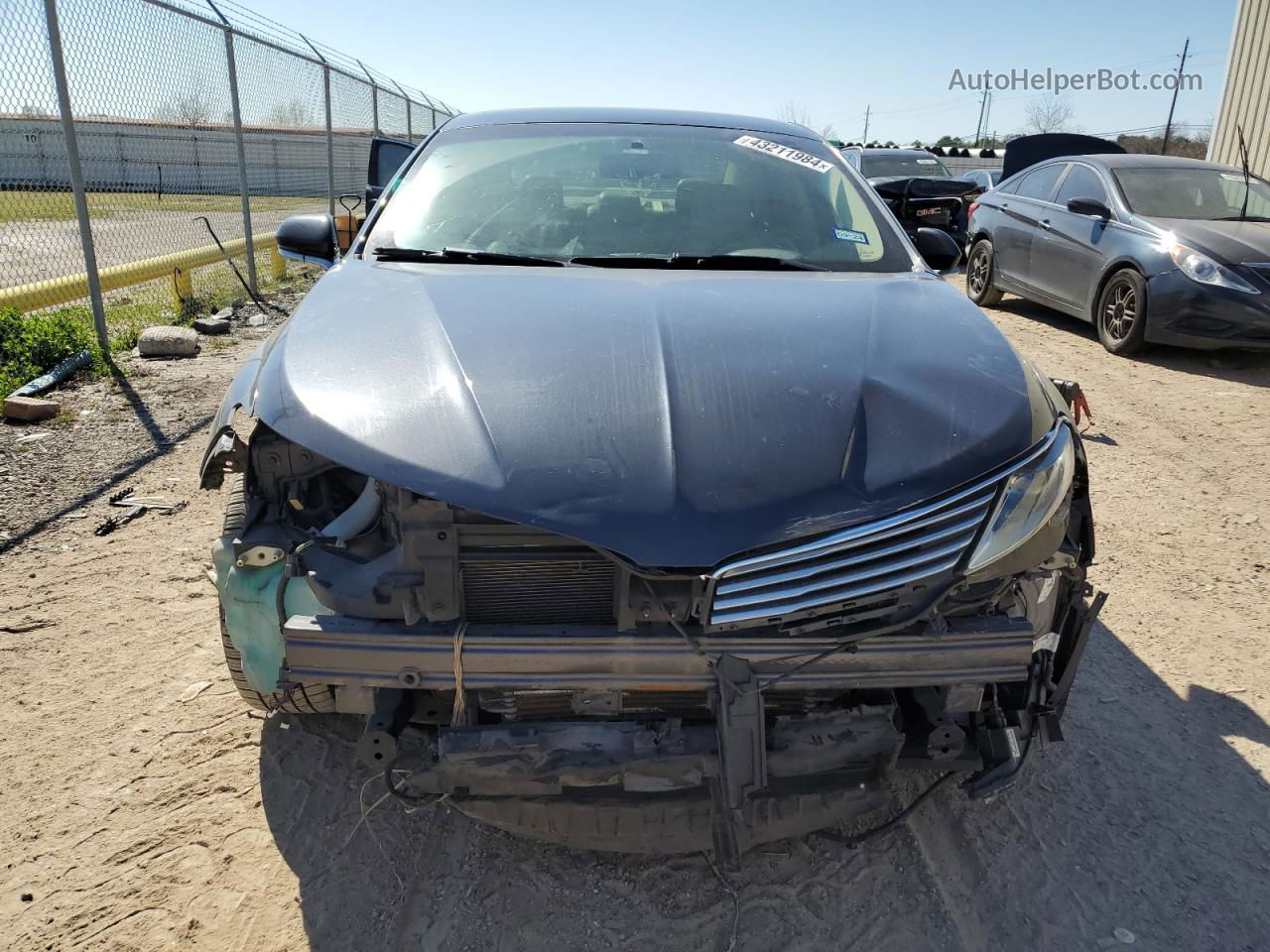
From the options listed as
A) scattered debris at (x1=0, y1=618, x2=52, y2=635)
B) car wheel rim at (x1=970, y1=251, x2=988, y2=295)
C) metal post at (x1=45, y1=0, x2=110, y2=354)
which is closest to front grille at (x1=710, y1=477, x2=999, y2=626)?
scattered debris at (x1=0, y1=618, x2=52, y2=635)

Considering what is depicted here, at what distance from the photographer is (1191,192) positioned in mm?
7793

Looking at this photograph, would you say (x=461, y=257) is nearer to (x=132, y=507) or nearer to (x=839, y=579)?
(x=839, y=579)

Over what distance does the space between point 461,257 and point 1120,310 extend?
6.49 m

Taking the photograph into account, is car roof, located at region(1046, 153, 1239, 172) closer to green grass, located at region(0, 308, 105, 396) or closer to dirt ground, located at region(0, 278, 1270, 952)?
dirt ground, located at region(0, 278, 1270, 952)

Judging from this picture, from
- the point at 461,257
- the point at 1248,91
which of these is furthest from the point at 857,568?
the point at 1248,91

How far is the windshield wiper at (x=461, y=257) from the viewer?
2.83 meters

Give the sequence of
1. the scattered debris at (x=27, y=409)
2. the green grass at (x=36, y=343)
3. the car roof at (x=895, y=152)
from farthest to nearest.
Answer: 1. the car roof at (x=895, y=152)
2. the green grass at (x=36, y=343)
3. the scattered debris at (x=27, y=409)

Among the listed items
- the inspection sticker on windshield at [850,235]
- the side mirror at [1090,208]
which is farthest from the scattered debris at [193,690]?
the side mirror at [1090,208]

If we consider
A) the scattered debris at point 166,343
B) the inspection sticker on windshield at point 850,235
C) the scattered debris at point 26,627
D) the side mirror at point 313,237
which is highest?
the inspection sticker on windshield at point 850,235

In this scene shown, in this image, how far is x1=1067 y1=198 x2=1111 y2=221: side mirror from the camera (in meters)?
7.58

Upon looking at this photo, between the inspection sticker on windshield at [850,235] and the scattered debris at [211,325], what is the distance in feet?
20.9

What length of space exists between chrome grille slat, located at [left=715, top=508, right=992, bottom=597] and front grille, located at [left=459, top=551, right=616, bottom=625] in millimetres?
287

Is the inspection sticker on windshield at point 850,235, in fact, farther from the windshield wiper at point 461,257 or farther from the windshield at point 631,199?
the windshield wiper at point 461,257

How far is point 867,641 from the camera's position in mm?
1874
